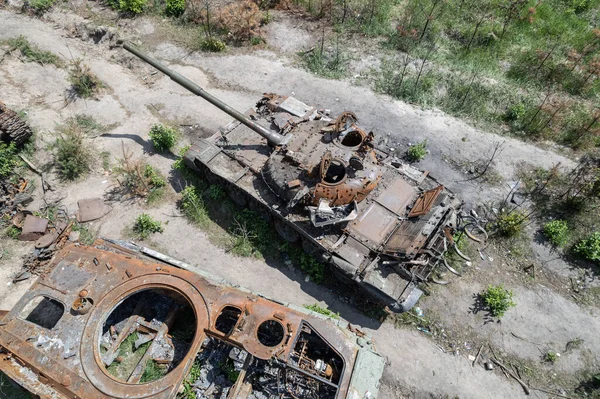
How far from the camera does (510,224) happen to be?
39.9 feet

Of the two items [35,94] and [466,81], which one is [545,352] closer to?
[466,81]

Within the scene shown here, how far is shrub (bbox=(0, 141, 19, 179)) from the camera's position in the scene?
12.7 m

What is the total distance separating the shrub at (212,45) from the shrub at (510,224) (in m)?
14.4

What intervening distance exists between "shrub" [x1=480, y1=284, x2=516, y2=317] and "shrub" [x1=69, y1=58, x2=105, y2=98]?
17.0 metres

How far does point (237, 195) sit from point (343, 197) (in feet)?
12.6

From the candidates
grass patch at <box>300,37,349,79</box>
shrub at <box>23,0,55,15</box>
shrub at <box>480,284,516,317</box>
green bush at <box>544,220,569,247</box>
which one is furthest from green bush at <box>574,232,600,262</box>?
shrub at <box>23,0,55,15</box>

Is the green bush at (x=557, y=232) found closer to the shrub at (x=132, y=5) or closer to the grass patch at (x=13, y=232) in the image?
the grass patch at (x=13, y=232)

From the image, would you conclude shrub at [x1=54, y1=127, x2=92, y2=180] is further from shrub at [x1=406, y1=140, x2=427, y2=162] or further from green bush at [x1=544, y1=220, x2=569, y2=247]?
green bush at [x1=544, y1=220, x2=569, y2=247]

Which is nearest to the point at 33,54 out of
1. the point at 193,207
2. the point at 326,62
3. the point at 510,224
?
the point at 193,207

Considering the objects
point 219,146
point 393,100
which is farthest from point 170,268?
point 393,100

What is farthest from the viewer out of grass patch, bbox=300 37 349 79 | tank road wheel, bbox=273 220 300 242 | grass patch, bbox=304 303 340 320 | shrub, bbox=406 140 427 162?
grass patch, bbox=300 37 349 79

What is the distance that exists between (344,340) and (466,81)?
45.3 feet

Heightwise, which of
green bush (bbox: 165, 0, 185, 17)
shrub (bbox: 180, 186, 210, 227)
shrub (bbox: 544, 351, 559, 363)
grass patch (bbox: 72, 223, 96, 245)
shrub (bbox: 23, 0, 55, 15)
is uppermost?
green bush (bbox: 165, 0, 185, 17)

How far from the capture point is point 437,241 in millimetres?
10188
